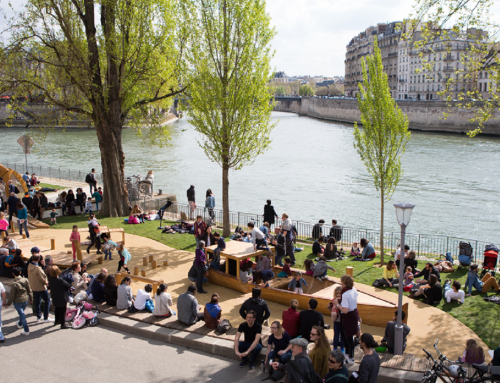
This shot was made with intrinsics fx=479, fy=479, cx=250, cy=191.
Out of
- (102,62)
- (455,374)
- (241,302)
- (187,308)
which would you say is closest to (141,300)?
(187,308)

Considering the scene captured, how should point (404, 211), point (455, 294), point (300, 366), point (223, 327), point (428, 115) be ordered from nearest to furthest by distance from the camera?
point (300, 366) → point (404, 211) → point (223, 327) → point (455, 294) → point (428, 115)

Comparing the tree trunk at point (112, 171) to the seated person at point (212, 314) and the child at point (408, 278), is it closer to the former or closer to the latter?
the seated person at point (212, 314)

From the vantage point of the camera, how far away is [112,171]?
816 inches

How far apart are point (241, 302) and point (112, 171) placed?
37.4 feet

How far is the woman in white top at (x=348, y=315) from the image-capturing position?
319 inches

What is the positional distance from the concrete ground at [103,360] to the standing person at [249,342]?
0.62 feet

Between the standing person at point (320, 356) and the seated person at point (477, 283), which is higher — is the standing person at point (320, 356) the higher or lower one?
the higher one

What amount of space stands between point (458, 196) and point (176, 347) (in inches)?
1234

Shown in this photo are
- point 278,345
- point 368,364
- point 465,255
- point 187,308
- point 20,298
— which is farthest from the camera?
point 465,255

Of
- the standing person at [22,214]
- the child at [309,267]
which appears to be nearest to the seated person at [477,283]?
the child at [309,267]

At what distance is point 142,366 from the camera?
26.8ft

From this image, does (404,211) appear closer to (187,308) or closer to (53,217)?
(187,308)

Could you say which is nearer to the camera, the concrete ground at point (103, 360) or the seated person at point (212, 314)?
the concrete ground at point (103, 360)

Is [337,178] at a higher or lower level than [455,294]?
lower
